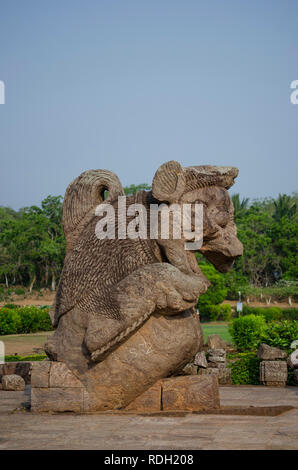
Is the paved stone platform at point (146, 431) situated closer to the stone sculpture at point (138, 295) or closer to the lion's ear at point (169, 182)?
the stone sculpture at point (138, 295)

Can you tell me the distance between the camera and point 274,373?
770 centimetres

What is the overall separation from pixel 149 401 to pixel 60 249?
32416mm

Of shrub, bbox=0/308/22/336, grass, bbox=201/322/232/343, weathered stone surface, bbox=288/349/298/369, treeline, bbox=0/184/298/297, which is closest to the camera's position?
weathered stone surface, bbox=288/349/298/369

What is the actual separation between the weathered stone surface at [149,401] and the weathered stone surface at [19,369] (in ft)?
10.6

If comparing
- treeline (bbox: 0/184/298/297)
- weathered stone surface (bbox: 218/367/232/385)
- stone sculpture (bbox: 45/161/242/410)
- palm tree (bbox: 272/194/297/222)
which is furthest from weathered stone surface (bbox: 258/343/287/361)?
palm tree (bbox: 272/194/297/222)

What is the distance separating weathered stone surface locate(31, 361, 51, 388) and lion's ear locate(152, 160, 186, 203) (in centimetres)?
179

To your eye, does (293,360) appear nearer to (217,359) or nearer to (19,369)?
(217,359)

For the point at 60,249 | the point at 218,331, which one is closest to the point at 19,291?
the point at 60,249

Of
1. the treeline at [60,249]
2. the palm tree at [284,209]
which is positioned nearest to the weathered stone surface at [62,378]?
the treeline at [60,249]

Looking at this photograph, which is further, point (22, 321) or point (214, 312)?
point (214, 312)

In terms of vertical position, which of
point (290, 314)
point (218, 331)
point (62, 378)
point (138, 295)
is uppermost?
point (138, 295)

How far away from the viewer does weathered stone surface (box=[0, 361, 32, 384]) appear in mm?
7625

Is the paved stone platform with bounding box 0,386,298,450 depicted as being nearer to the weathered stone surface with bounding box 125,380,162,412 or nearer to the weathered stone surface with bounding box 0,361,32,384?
the weathered stone surface with bounding box 125,380,162,412

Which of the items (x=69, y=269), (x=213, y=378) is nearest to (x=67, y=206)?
(x=69, y=269)
